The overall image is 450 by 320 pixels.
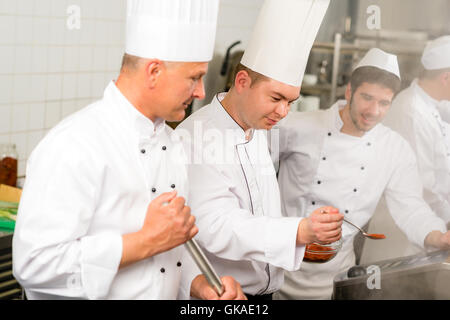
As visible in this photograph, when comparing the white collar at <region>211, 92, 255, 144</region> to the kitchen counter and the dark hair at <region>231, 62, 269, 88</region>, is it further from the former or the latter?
the kitchen counter

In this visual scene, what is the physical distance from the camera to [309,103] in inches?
51.4

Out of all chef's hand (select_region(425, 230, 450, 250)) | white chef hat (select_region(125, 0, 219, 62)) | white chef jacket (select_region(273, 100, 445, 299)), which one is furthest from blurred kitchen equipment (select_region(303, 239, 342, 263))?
white chef hat (select_region(125, 0, 219, 62))

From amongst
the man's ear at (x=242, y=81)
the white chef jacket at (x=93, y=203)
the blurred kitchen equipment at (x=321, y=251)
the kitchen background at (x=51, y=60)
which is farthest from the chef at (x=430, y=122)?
the white chef jacket at (x=93, y=203)

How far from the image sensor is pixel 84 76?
64.3 inches

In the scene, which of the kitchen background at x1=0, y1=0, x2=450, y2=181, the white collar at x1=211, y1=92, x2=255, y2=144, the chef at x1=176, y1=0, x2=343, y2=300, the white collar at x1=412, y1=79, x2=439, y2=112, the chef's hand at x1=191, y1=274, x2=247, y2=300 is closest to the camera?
the chef's hand at x1=191, y1=274, x2=247, y2=300

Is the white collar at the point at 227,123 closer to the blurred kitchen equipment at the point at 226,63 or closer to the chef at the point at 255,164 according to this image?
the chef at the point at 255,164

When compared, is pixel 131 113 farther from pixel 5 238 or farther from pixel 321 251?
pixel 5 238

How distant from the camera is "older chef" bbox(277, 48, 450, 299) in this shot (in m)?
1.23

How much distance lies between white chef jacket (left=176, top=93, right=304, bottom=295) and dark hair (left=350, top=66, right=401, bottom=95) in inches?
8.9

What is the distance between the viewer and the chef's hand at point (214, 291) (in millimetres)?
934

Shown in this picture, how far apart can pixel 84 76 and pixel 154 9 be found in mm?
790

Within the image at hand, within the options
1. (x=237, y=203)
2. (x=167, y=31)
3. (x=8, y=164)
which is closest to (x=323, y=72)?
(x=237, y=203)

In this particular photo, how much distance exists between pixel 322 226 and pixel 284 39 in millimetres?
353
